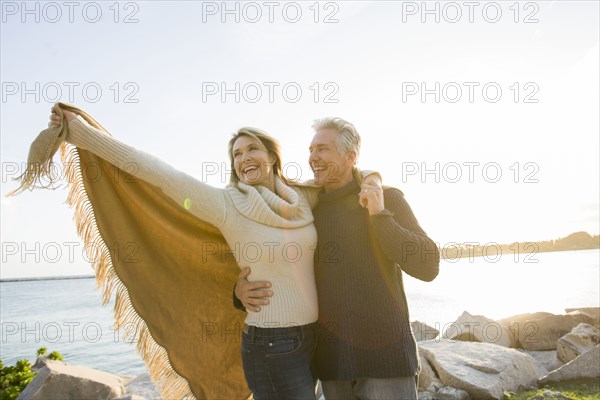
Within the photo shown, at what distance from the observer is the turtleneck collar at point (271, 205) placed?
7.97 feet

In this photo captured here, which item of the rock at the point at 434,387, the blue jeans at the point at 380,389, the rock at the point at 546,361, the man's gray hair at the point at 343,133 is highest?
the man's gray hair at the point at 343,133

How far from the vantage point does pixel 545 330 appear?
7.96m

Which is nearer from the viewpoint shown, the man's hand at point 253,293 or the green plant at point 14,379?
the man's hand at point 253,293

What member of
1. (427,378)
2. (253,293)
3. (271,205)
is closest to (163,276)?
(253,293)

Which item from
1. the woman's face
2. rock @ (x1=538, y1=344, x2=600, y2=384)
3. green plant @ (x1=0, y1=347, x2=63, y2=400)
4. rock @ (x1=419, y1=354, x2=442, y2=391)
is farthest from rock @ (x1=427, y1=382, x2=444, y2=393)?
green plant @ (x1=0, y1=347, x2=63, y2=400)

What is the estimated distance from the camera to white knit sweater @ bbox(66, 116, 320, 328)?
93.0 inches

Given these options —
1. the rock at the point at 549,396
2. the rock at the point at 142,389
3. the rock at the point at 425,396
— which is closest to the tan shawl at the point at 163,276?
the rock at the point at 425,396

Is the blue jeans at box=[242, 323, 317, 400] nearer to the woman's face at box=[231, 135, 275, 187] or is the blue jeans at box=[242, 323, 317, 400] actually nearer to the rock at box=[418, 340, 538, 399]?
the woman's face at box=[231, 135, 275, 187]

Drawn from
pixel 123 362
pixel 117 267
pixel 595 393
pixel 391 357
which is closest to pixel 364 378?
pixel 391 357

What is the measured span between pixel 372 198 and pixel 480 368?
3953 millimetres

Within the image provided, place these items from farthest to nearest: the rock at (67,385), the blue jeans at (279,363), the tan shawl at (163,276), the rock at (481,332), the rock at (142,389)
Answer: the rock at (481,332) → the rock at (142,389) → the rock at (67,385) → the tan shawl at (163,276) → the blue jeans at (279,363)

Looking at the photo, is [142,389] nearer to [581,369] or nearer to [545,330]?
[581,369]

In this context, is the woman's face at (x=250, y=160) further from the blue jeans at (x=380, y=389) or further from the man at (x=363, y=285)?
the blue jeans at (x=380, y=389)

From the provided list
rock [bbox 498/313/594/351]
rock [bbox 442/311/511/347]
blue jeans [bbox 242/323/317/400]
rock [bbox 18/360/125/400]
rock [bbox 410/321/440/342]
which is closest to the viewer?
blue jeans [bbox 242/323/317/400]
